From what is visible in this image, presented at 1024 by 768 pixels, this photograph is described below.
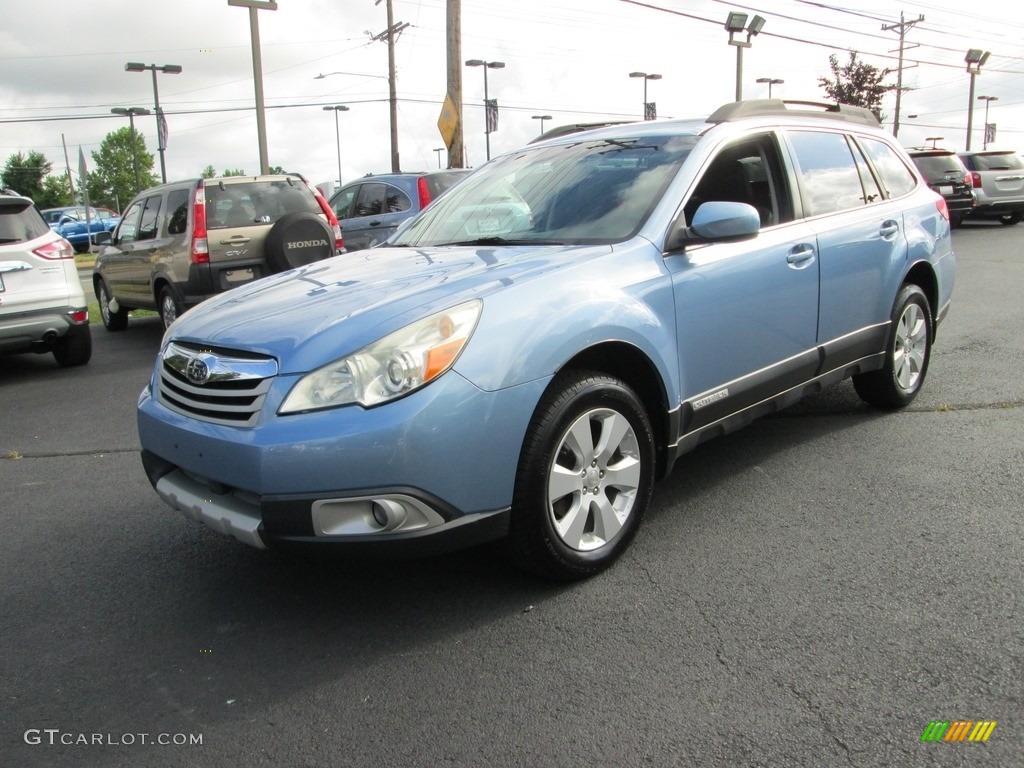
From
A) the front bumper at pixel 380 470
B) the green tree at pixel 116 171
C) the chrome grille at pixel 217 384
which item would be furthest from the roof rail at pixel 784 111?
the green tree at pixel 116 171

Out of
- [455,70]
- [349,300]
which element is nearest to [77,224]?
[455,70]

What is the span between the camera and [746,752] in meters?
2.34

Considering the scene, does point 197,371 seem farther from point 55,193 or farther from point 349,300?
point 55,193

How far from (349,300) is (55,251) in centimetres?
601

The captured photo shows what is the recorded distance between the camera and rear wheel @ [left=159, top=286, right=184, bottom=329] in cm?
946

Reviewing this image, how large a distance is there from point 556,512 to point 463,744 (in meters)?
0.98

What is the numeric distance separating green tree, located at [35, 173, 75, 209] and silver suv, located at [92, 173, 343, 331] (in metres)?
76.1

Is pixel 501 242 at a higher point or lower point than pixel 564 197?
lower

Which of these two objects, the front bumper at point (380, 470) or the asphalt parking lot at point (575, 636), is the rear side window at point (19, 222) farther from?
the front bumper at point (380, 470)

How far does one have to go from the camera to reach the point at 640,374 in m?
3.55

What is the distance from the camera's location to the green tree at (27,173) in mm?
78438

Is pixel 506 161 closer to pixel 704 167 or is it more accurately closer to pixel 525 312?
pixel 704 167

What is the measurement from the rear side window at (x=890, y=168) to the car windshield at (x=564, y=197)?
174 cm

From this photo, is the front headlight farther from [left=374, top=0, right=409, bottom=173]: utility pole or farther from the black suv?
[left=374, top=0, right=409, bottom=173]: utility pole
